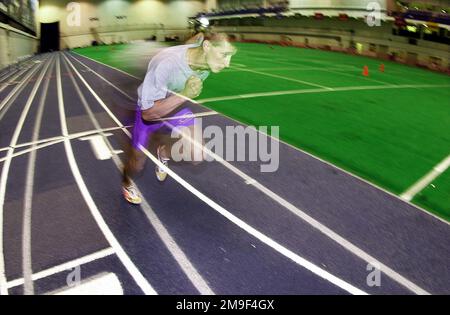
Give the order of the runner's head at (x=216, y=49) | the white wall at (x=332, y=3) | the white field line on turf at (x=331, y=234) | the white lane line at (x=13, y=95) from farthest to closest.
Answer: the white wall at (x=332, y=3)
the white lane line at (x=13, y=95)
the runner's head at (x=216, y=49)
the white field line on turf at (x=331, y=234)

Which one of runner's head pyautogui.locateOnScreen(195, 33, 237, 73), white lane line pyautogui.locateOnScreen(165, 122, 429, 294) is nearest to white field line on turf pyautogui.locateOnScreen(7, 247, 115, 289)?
white lane line pyautogui.locateOnScreen(165, 122, 429, 294)

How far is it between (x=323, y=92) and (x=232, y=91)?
322 cm

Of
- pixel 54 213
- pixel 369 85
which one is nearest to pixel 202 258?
pixel 54 213

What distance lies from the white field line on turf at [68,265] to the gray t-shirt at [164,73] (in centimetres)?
170

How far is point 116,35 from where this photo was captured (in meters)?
46.0

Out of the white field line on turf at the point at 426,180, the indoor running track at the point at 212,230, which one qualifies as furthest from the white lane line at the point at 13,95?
the white field line on turf at the point at 426,180

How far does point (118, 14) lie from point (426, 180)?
49481 millimetres

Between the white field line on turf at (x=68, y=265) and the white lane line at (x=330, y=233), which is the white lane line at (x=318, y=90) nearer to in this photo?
the white lane line at (x=330, y=233)

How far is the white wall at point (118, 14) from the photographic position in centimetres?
4381

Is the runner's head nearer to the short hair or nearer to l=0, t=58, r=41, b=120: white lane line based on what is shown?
the short hair

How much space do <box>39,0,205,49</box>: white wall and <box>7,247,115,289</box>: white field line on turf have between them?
147 feet

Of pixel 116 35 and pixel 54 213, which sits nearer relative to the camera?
pixel 54 213

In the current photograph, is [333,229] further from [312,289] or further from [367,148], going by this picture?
[367,148]

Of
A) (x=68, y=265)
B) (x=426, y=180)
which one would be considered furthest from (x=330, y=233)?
(x=68, y=265)
